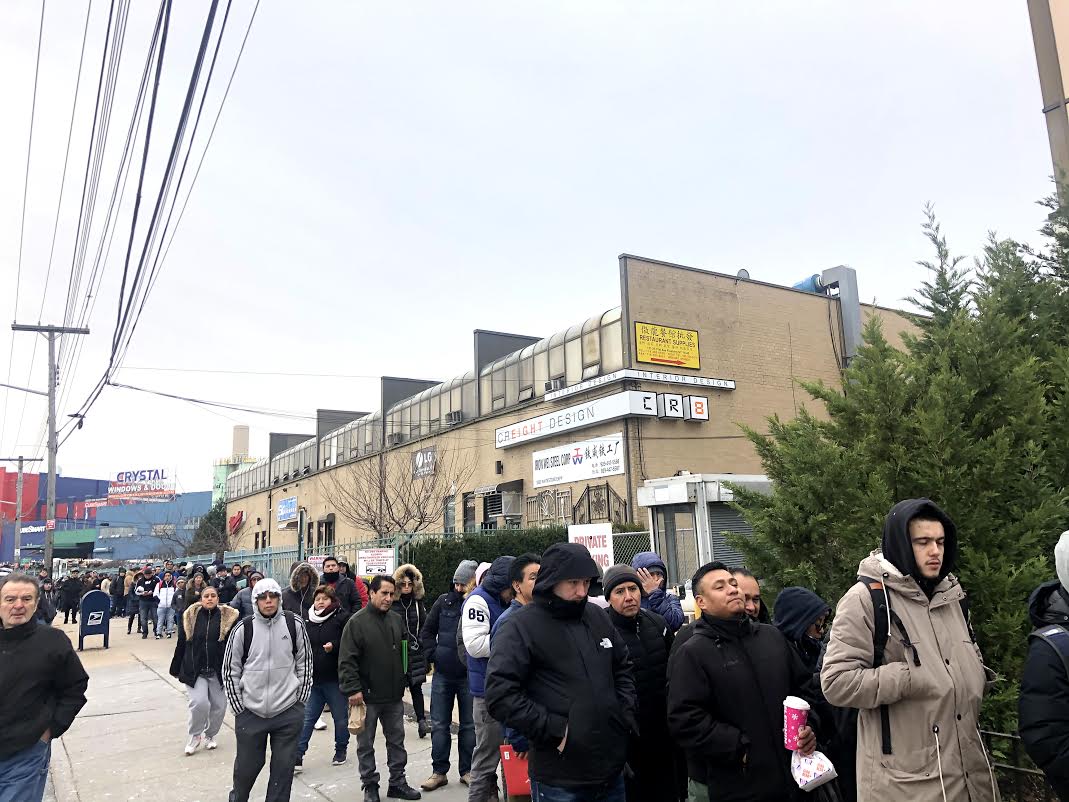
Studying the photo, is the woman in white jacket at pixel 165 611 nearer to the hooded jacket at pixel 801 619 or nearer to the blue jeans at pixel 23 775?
the blue jeans at pixel 23 775

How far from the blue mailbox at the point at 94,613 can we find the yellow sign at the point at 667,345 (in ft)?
51.0

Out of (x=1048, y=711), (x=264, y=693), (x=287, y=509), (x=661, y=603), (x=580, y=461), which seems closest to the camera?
(x=1048, y=711)

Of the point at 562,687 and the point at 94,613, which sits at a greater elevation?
the point at 562,687

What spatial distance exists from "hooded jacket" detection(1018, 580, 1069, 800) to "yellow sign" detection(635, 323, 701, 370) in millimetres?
19503

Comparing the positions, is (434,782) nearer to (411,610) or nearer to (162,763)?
(411,610)

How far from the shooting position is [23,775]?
4664 mm

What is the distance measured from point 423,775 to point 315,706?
1492mm

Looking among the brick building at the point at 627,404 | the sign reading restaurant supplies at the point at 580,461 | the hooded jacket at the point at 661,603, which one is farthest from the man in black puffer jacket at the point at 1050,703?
the sign reading restaurant supplies at the point at 580,461

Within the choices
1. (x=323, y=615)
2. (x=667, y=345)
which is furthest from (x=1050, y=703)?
(x=667, y=345)

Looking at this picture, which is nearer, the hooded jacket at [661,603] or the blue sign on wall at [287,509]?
the hooded jacket at [661,603]

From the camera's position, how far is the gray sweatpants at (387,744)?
21.1 feet

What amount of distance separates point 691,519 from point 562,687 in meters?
15.6

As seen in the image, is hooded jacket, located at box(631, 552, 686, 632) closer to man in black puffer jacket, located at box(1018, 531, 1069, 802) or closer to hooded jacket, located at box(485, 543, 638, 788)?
hooded jacket, located at box(485, 543, 638, 788)

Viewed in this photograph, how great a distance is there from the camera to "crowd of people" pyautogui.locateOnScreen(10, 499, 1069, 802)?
298 cm
